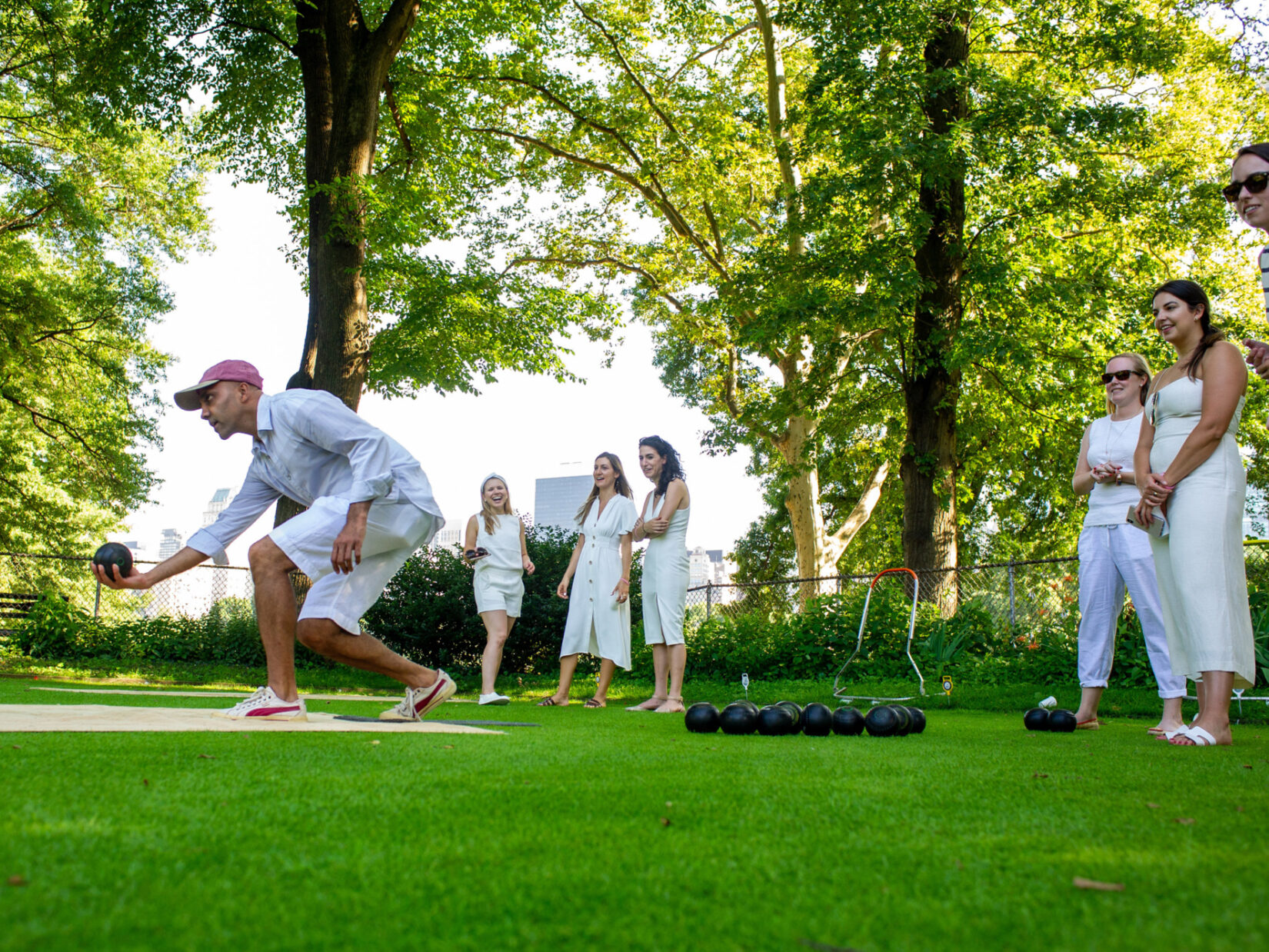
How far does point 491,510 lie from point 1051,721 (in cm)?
554

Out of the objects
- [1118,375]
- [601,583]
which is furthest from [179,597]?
[1118,375]

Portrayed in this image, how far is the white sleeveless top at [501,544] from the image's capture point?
9.27 metres

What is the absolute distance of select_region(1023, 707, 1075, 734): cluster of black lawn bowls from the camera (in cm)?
608

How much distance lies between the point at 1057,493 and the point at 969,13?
14.5m

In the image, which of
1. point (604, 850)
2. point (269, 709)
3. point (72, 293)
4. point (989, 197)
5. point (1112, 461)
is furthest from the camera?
point (72, 293)

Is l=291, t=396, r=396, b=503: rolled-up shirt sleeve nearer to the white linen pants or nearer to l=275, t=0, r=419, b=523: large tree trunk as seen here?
the white linen pants

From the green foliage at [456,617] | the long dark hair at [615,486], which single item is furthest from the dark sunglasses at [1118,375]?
the green foliage at [456,617]

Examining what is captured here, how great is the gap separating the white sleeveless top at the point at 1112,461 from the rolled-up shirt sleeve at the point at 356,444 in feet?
15.1

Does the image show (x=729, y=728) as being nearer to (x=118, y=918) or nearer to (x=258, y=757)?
(x=258, y=757)

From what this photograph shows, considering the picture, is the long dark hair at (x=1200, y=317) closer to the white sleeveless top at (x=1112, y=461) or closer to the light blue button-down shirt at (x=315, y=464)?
the white sleeveless top at (x=1112, y=461)

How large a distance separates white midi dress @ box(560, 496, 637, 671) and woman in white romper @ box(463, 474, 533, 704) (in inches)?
23.1

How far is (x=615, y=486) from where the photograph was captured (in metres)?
9.50

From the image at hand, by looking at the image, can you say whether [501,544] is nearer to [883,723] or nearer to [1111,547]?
[883,723]

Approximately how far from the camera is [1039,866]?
2.09 m
